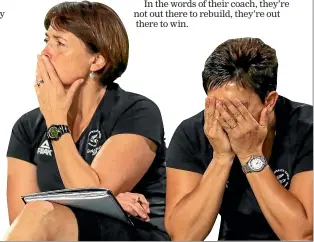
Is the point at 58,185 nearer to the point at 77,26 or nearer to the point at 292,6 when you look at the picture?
the point at 77,26

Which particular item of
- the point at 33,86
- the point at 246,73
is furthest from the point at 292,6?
the point at 33,86

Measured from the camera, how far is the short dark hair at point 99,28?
5.22ft

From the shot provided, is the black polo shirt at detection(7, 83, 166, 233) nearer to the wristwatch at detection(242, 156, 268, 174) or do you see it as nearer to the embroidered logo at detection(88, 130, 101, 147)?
the embroidered logo at detection(88, 130, 101, 147)

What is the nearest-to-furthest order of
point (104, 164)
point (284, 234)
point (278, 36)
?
point (284, 234) < point (104, 164) < point (278, 36)

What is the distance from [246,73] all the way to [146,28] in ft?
1.11

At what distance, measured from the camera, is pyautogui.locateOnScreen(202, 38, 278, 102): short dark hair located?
4.71 ft

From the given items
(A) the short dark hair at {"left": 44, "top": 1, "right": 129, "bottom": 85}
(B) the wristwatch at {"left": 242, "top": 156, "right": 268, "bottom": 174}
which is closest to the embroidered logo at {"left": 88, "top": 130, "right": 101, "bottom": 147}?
(A) the short dark hair at {"left": 44, "top": 1, "right": 129, "bottom": 85}

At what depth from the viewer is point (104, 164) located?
1524 millimetres

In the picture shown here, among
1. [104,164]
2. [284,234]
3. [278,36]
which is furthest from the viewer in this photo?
[278,36]

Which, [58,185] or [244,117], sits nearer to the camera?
[244,117]

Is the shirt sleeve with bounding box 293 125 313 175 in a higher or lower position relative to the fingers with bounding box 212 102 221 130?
lower

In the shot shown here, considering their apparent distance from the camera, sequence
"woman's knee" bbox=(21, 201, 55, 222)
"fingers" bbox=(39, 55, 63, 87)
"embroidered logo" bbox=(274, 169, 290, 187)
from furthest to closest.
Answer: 1. "fingers" bbox=(39, 55, 63, 87)
2. "embroidered logo" bbox=(274, 169, 290, 187)
3. "woman's knee" bbox=(21, 201, 55, 222)

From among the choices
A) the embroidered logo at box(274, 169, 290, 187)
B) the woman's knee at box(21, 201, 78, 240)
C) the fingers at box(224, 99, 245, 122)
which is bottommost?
the woman's knee at box(21, 201, 78, 240)

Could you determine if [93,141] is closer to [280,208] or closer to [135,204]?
[135,204]
